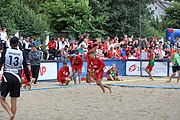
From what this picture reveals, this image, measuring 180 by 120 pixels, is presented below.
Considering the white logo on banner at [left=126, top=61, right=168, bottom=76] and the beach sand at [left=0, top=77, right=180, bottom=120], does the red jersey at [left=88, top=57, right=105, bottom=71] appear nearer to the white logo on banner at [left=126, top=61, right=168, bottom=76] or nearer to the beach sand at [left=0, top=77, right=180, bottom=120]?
the beach sand at [left=0, top=77, right=180, bottom=120]

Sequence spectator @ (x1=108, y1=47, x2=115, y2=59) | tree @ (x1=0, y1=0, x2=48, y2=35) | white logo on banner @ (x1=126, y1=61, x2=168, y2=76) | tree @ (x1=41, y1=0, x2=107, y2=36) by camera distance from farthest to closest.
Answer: tree @ (x1=41, y1=0, x2=107, y2=36), tree @ (x1=0, y1=0, x2=48, y2=35), spectator @ (x1=108, y1=47, x2=115, y2=59), white logo on banner @ (x1=126, y1=61, x2=168, y2=76)

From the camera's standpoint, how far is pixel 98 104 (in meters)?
13.8

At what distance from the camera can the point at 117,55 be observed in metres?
28.5

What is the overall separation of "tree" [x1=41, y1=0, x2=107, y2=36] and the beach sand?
712 inches

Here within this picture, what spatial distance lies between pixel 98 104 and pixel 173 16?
167 feet

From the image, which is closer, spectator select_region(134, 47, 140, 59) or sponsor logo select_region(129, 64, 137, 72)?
sponsor logo select_region(129, 64, 137, 72)

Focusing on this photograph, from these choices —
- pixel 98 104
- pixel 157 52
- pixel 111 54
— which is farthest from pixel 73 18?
pixel 98 104

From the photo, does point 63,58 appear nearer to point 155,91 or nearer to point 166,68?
point 166,68

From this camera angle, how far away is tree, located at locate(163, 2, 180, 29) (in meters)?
61.8

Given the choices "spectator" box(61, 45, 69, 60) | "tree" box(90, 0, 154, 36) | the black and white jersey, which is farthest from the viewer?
"tree" box(90, 0, 154, 36)

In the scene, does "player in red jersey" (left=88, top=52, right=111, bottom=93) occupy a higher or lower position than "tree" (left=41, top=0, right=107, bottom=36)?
lower

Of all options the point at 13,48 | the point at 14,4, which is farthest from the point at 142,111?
the point at 14,4

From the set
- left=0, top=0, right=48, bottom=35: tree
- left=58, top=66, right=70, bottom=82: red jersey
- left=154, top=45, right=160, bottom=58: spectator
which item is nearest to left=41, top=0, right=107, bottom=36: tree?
left=0, top=0, right=48, bottom=35: tree

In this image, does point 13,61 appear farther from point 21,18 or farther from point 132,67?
point 21,18
